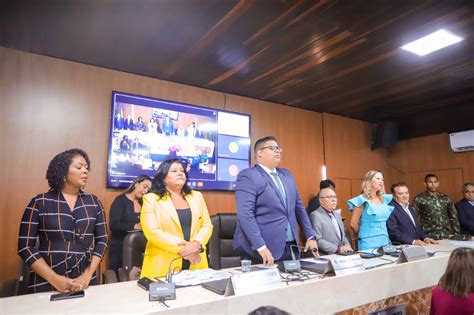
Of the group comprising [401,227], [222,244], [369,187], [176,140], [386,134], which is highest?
[386,134]

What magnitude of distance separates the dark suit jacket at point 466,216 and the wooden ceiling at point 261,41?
1.49 meters

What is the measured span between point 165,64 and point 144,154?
0.88 meters

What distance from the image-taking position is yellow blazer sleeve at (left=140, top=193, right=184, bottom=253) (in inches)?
68.1

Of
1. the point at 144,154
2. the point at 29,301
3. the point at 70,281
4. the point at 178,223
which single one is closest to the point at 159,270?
the point at 178,223

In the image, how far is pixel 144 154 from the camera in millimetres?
3268

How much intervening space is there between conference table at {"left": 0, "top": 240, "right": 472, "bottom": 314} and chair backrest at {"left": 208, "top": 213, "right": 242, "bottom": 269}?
4.52ft

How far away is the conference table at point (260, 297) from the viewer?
1.13 meters

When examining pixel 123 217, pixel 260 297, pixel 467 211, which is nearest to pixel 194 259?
pixel 260 297

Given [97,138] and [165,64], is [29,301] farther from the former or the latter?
[165,64]

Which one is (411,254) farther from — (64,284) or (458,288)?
(64,284)

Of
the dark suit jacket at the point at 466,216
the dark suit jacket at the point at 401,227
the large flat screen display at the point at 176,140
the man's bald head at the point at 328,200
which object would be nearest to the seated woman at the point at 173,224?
the large flat screen display at the point at 176,140

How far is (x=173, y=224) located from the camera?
6.14ft

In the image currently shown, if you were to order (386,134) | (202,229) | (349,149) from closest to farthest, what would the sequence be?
(202,229) < (349,149) < (386,134)

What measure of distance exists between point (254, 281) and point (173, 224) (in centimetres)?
72
